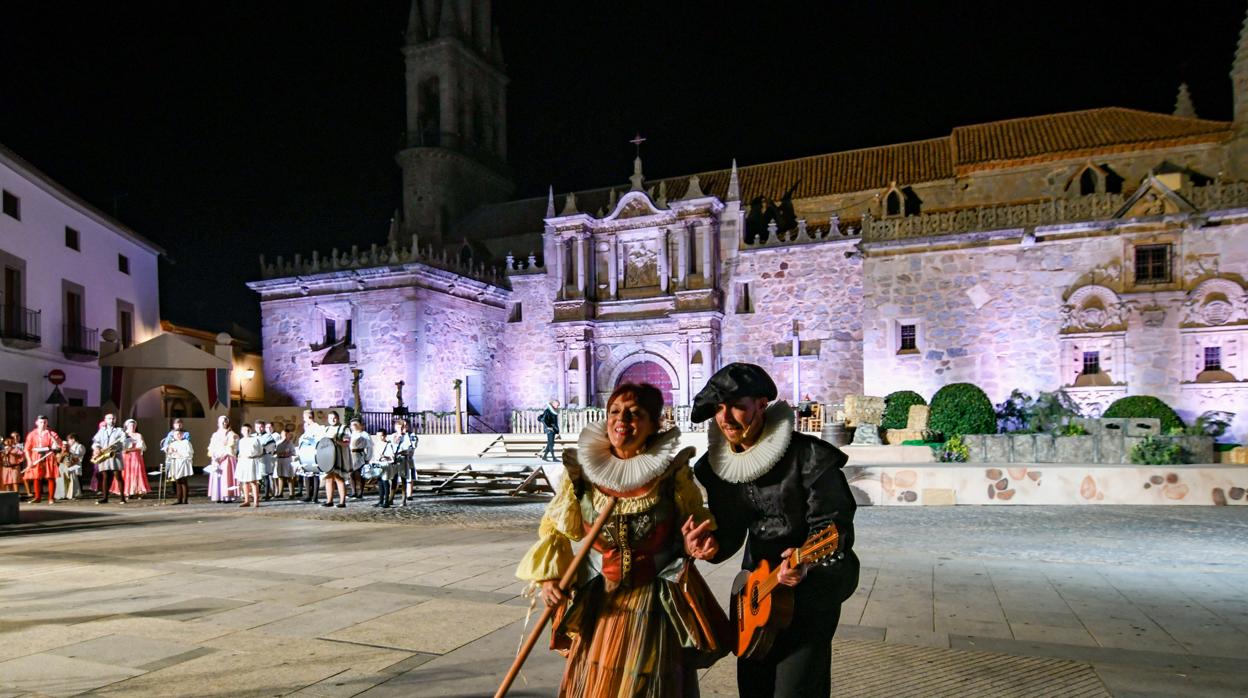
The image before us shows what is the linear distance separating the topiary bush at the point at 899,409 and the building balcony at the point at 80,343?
77.1 ft

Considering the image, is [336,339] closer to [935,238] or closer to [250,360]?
[250,360]

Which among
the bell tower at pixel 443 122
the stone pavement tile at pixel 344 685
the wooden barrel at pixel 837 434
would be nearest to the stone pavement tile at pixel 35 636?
the stone pavement tile at pixel 344 685

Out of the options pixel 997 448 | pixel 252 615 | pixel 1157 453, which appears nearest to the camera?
pixel 252 615

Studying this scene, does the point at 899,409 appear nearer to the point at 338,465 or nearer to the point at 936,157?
the point at 936,157

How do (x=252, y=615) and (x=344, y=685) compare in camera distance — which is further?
(x=252, y=615)

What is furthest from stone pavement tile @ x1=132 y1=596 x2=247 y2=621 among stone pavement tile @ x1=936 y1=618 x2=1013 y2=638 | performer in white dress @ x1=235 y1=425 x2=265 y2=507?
performer in white dress @ x1=235 y1=425 x2=265 y2=507

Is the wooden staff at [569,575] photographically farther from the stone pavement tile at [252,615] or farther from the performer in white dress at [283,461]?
the performer in white dress at [283,461]

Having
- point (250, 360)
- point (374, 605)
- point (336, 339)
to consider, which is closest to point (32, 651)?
point (374, 605)

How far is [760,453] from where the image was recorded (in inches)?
119

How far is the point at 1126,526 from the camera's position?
1001 centimetres

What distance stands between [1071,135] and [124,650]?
105 feet

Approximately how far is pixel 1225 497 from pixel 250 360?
36687mm

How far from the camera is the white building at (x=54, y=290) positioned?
65.4 feet

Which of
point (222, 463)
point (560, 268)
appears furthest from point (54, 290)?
point (560, 268)
